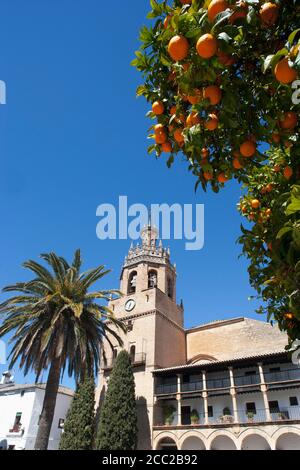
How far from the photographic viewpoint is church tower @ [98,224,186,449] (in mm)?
23312

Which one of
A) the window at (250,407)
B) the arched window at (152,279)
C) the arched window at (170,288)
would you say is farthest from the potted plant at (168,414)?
the arched window at (152,279)

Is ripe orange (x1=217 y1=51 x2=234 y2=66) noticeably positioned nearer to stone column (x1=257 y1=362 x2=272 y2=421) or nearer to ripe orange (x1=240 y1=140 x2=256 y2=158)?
ripe orange (x1=240 y1=140 x2=256 y2=158)

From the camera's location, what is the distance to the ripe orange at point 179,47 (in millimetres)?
1949

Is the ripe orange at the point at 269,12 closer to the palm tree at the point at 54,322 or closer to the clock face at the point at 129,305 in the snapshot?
the palm tree at the point at 54,322

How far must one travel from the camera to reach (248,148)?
90.3 inches

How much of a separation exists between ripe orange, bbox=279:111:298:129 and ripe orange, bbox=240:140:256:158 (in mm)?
228

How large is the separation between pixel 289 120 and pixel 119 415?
21.2 metres

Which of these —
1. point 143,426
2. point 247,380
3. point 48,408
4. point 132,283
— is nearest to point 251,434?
point 247,380

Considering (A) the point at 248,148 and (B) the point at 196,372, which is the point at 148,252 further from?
(A) the point at 248,148

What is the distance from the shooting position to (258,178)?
4223mm

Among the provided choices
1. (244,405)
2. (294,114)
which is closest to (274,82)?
(294,114)
